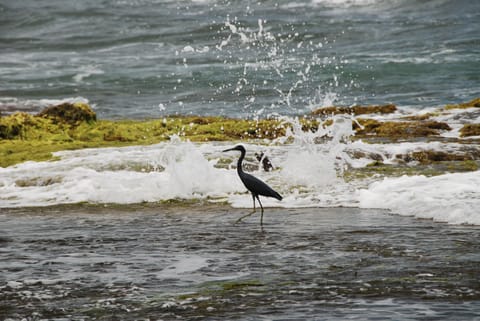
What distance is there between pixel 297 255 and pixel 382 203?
10.6 ft

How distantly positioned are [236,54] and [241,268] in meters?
31.0

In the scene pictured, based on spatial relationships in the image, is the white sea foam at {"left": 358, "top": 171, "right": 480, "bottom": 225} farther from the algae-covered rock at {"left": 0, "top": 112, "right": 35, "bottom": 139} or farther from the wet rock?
the algae-covered rock at {"left": 0, "top": 112, "right": 35, "bottom": 139}

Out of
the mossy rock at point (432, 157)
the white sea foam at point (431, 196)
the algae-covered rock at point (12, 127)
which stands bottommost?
the mossy rock at point (432, 157)

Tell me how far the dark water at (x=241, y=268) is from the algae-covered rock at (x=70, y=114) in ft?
24.1

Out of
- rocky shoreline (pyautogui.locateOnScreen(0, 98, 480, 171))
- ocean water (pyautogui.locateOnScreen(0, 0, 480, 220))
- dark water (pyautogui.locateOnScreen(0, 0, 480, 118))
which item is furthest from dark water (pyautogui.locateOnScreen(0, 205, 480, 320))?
dark water (pyautogui.locateOnScreen(0, 0, 480, 118))

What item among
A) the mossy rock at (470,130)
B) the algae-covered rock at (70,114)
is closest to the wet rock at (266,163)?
the mossy rock at (470,130)

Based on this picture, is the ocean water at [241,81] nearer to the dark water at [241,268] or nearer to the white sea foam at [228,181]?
the white sea foam at [228,181]

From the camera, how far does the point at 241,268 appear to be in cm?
789

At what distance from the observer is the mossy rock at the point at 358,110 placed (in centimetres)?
2164

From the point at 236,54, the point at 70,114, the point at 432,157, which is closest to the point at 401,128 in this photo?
the point at 432,157

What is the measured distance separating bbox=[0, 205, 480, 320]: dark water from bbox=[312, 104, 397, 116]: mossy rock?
10.9m

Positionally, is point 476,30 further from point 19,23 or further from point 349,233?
point 349,233

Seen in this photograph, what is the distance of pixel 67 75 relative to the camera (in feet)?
116

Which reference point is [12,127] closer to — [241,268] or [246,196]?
[246,196]
